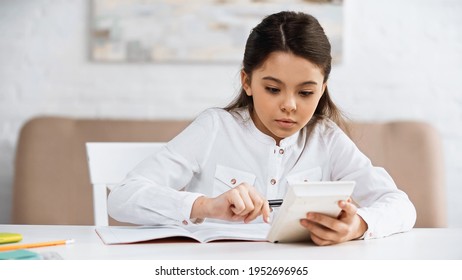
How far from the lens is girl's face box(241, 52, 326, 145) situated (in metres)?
0.73

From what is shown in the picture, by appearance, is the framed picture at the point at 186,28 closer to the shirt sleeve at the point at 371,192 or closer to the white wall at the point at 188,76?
the white wall at the point at 188,76

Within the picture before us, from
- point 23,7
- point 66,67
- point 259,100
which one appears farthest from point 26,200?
point 259,100

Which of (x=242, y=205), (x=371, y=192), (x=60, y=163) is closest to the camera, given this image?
(x=242, y=205)

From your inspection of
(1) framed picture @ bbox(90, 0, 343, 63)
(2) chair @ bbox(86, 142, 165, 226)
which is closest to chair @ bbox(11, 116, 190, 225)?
(1) framed picture @ bbox(90, 0, 343, 63)

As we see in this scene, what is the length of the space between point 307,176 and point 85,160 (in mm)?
578

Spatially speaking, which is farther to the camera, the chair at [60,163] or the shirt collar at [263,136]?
the chair at [60,163]

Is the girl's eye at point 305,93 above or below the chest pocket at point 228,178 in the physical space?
above

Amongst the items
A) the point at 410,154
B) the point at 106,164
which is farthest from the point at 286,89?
the point at 410,154

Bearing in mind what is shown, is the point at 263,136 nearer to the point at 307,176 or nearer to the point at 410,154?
the point at 307,176

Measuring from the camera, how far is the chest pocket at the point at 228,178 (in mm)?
851

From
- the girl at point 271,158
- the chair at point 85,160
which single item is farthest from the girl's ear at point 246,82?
the chair at point 85,160

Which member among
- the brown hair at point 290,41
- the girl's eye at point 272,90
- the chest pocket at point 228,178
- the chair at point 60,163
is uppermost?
the brown hair at point 290,41

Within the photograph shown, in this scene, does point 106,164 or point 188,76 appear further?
point 188,76

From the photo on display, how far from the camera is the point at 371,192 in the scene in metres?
0.80
